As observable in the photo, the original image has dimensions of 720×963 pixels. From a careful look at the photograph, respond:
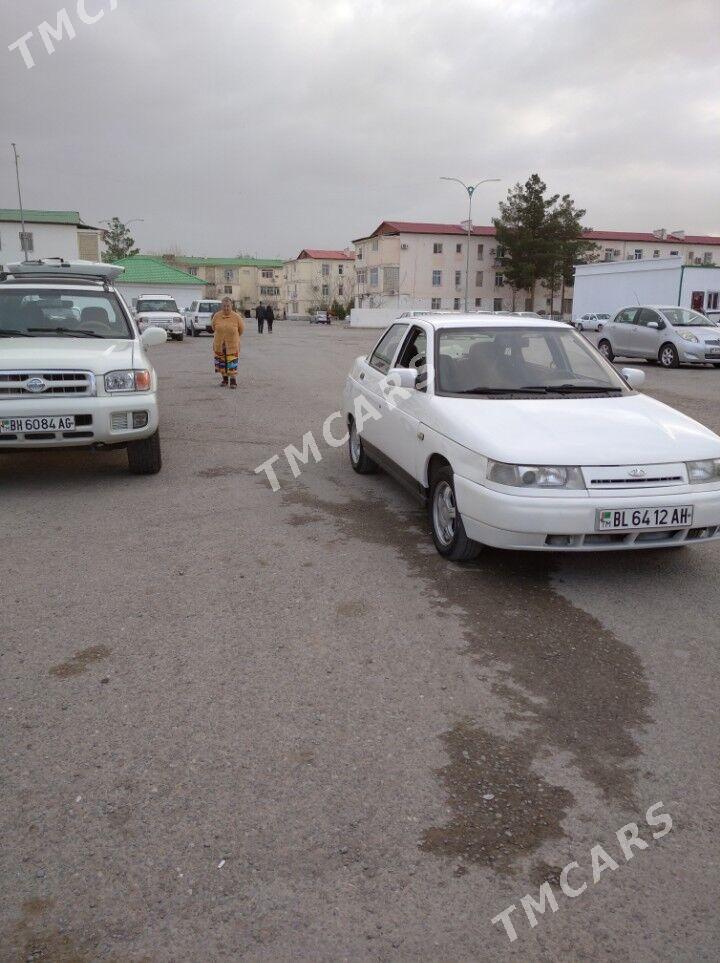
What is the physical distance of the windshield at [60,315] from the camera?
746 centimetres

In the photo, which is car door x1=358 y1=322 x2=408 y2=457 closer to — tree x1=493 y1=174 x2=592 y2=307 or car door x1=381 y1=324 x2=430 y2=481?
car door x1=381 y1=324 x2=430 y2=481

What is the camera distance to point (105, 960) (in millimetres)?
1979

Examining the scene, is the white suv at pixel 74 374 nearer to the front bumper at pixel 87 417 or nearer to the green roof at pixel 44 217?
the front bumper at pixel 87 417

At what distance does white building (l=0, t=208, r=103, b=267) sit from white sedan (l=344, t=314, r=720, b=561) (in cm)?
6619

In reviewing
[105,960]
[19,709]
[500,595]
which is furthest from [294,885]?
[500,595]

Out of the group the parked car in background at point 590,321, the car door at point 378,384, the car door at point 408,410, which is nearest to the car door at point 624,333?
the car door at point 378,384

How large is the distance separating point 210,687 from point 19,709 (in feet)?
2.50

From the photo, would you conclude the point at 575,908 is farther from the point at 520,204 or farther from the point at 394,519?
the point at 520,204

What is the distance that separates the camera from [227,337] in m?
14.8

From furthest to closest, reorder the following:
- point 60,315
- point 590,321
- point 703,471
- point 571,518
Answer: point 590,321 → point 60,315 → point 703,471 → point 571,518

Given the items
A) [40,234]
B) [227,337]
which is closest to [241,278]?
[40,234]

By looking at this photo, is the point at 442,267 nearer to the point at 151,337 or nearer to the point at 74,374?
the point at 151,337

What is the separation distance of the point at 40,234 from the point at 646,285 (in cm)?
4937

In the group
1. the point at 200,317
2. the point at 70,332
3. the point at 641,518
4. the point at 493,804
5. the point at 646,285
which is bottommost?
the point at 493,804
